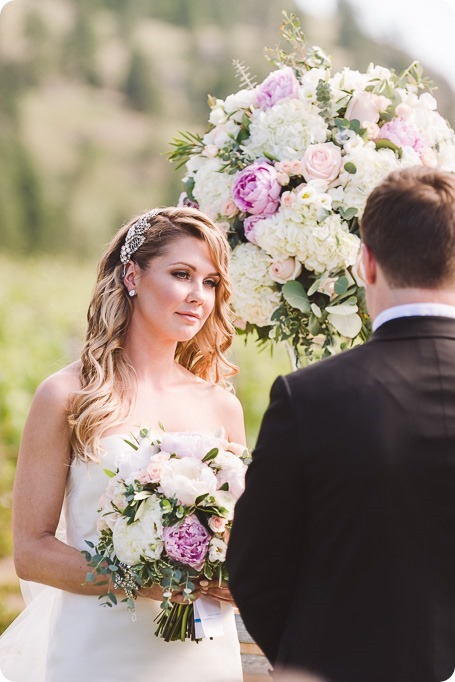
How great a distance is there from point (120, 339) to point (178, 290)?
29cm

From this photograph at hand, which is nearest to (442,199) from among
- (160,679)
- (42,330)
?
(160,679)

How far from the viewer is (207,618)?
2.71 m

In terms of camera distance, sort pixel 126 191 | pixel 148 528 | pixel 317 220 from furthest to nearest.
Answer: pixel 126 191
pixel 317 220
pixel 148 528

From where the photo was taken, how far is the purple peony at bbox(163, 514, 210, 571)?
8.21 ft

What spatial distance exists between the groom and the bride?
78cm

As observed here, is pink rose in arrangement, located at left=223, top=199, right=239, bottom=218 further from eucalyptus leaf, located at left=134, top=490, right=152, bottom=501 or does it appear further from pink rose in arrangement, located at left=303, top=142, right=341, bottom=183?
eucalyptus leaf, located at left=134, top=490, right=152, bottom=501

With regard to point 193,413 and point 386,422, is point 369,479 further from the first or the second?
point 193,413

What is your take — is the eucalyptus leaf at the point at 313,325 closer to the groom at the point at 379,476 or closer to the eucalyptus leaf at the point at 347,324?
the eucalyptus leaf at the point at 347,324

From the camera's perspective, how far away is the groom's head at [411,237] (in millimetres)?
1869

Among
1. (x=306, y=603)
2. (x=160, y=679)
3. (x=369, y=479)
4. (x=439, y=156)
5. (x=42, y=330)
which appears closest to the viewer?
(x=369, y=479)

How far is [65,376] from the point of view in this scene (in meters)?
3.00

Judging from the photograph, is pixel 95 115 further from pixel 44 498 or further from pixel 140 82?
pixel 44 498

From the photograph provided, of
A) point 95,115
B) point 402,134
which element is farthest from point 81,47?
point 402,134

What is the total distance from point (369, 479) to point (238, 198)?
1589 millimetres
